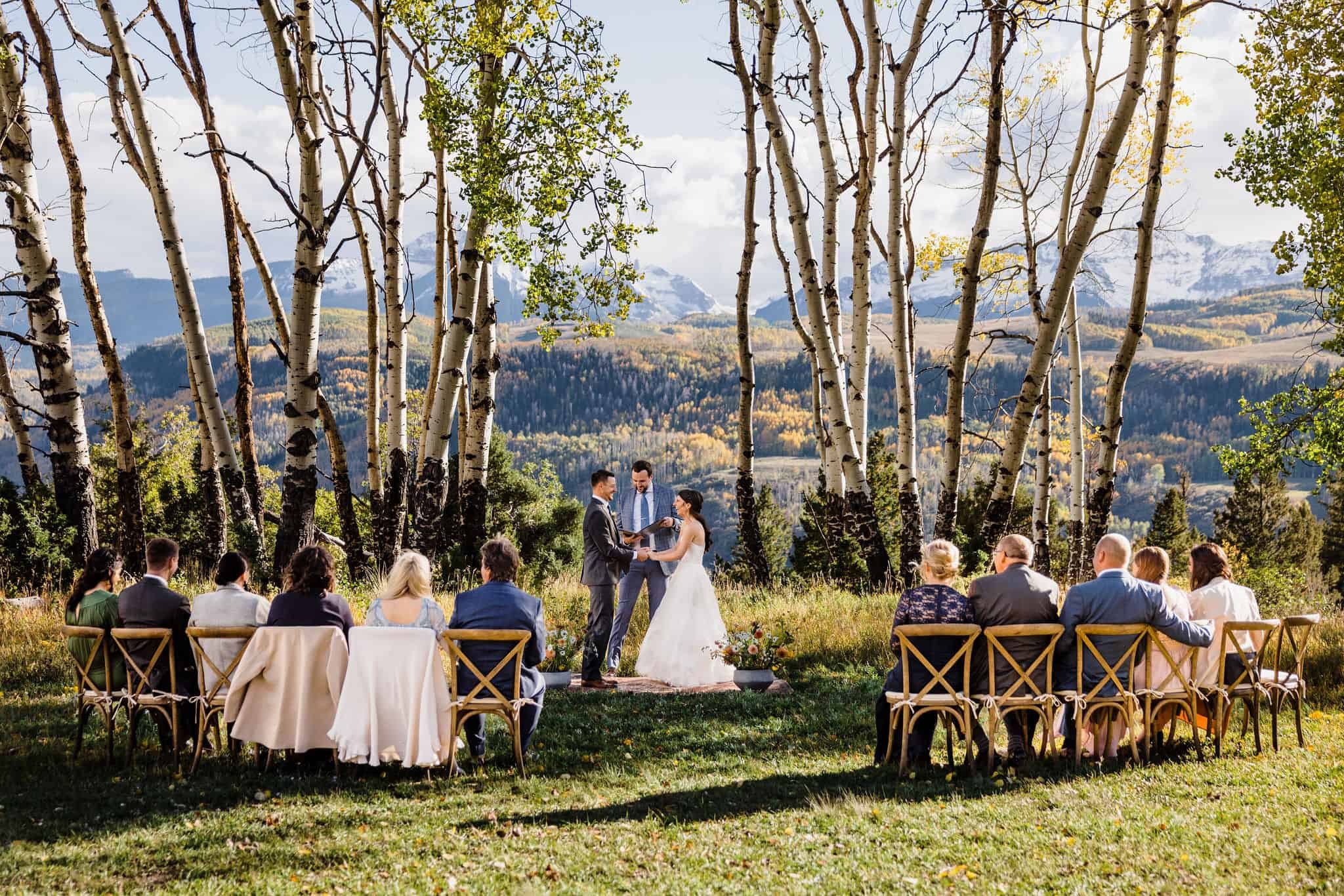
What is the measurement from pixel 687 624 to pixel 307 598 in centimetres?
392

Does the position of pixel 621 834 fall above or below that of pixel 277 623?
below

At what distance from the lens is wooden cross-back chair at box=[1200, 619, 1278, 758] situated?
6.46m

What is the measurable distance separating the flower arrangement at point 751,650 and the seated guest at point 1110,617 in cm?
331

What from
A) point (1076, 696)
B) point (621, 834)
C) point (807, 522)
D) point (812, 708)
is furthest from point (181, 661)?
point (807, 522)

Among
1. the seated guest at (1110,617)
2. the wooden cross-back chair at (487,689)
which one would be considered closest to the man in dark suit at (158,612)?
the wooden cross-back chair at (487,689)

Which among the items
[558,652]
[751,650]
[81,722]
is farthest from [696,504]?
[81,722]

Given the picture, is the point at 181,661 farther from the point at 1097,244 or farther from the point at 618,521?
the point at 1097,244

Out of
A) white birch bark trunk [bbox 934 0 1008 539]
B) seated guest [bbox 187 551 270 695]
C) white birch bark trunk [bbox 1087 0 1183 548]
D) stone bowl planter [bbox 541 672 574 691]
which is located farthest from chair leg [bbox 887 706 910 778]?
white birch bark trunk [bbox 934 0 1008 539]

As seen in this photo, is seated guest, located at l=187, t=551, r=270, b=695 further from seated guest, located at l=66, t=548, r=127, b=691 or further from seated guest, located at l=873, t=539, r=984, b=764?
seated guest, located at l=873, t=539, r=984, b=764

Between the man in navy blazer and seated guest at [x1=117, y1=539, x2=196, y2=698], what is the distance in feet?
5.51

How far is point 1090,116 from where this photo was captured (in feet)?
47.3

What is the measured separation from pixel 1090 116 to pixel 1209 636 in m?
10.2

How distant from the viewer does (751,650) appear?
30.3ft

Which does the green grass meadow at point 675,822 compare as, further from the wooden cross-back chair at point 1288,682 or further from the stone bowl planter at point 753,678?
the stone bowl planter at point 753,678
